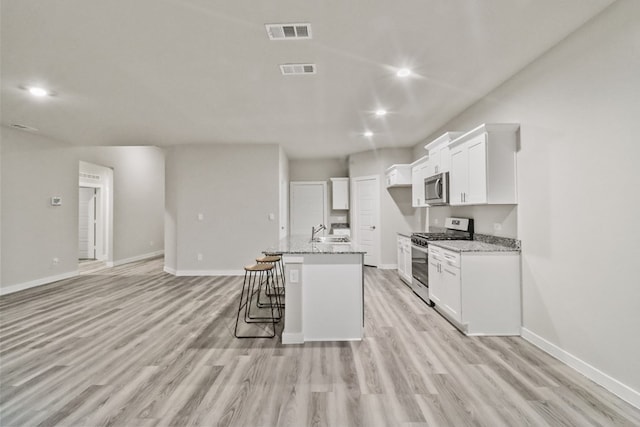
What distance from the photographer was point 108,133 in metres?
5.05

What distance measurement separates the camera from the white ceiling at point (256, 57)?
6.73ft

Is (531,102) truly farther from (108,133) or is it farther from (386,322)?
(108,133)

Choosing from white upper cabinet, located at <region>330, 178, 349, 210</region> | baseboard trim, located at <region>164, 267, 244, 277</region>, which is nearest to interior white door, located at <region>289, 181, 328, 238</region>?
white upper cabinet, located at <region>330, 178, 349, 210</region>

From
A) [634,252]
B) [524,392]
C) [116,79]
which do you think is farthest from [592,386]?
[116,79]

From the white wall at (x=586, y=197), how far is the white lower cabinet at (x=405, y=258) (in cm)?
207

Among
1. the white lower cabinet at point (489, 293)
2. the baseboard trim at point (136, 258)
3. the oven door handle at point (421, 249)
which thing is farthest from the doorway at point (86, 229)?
the white lower cabinet at point (489, 293)

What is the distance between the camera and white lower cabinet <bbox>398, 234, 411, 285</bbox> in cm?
492

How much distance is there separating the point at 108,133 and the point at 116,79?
2.53 meters

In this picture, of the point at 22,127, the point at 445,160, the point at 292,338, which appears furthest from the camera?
the point at 22,127

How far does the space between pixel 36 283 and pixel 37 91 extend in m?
3.65

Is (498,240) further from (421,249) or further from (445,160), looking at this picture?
(445,160)

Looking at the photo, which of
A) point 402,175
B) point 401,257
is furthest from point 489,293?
point 402,175

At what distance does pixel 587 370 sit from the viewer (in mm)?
2213

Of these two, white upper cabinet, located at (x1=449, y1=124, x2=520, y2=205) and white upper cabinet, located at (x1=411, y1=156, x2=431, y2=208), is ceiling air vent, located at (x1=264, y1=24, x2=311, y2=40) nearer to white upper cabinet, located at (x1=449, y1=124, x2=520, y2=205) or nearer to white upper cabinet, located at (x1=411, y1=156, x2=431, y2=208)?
white upper cabinet, located at (x1=449, y1=124, x2=520, y2=205)
